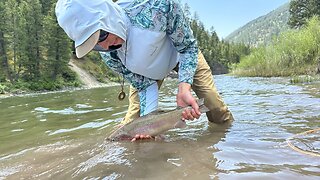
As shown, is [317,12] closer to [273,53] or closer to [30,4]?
[273,53]

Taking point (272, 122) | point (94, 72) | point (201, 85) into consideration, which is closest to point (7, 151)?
point (201, 85)

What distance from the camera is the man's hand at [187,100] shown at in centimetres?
335

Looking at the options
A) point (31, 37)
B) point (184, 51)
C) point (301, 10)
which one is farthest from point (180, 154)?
point (301, 10)

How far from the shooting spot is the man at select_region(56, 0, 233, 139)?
2781mm

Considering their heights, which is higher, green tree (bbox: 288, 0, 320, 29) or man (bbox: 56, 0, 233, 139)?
green tree (bbox: 288, 0, 320, 29)

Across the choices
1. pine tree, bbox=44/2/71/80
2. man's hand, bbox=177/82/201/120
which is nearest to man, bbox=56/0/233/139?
man's hand, bbox=177/82/201/120

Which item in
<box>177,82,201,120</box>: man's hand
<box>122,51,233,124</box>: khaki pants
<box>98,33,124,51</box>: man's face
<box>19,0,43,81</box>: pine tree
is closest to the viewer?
<box>98,33,124,51</box>: man's face

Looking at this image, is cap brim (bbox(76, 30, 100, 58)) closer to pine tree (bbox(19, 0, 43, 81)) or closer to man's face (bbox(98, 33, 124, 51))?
man's face (bbox(98, 33, 124, 51))

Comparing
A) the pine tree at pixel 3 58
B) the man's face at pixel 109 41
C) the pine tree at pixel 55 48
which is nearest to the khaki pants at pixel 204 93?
the man's face at pixel 109 41

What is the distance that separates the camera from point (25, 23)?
38531mm

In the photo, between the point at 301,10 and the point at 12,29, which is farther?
the point at 301,10

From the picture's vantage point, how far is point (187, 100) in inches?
133

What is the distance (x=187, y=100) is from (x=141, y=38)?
0.75m

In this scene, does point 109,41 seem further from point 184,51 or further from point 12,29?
point 12,29
